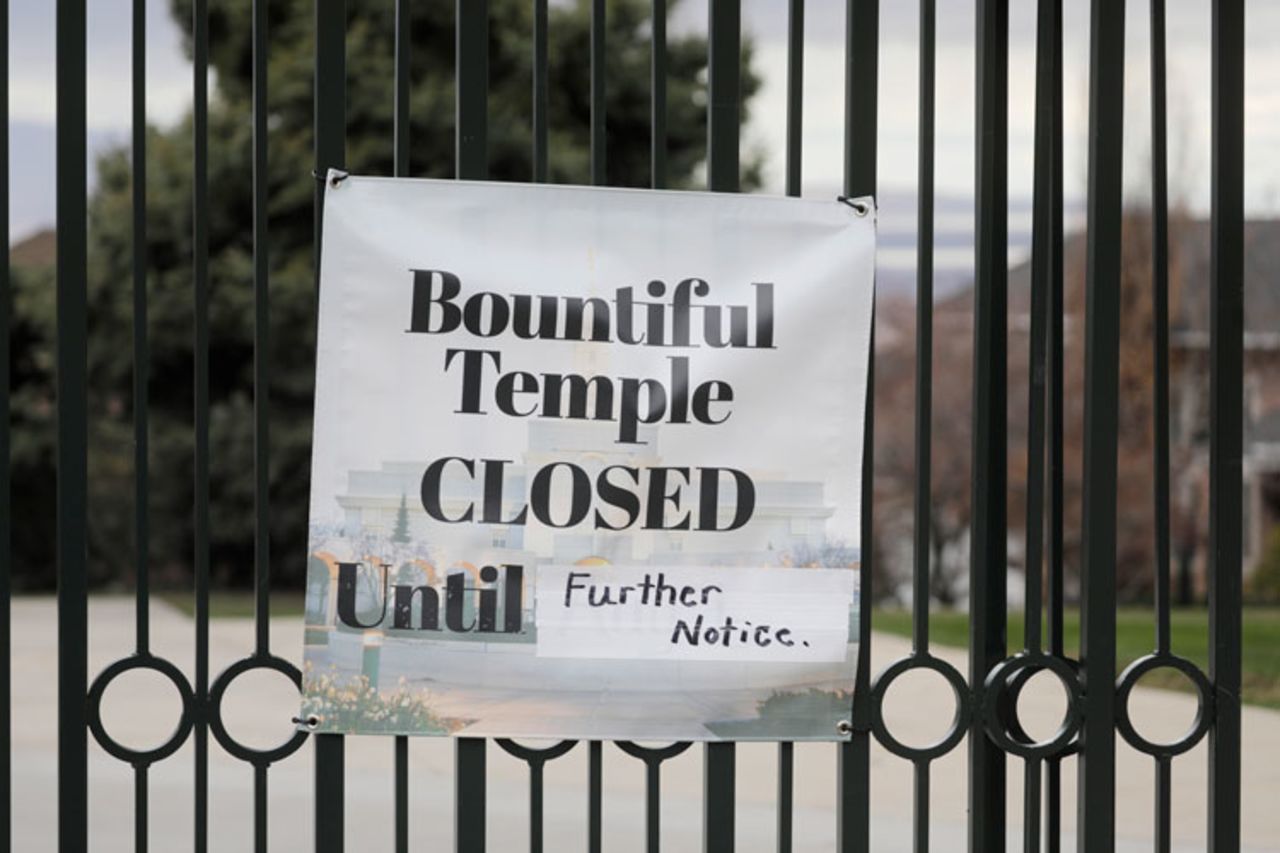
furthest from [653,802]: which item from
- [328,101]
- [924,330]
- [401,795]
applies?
[328,101]

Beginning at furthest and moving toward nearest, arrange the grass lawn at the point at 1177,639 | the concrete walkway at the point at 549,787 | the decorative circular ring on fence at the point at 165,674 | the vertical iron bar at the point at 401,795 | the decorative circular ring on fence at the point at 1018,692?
the grass lawn at the point at 1177,639, the concrete walkway at the point at 549,787, the decorative circular ring on fence at the point at 1018,692, the vertical iron bar at the point at 401,795, the decorative circular ring on fence at the point at 165,674

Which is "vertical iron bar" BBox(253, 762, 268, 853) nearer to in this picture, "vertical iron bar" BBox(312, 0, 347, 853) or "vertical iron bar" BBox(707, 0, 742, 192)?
"vertical iron bar" BBox(312, 0, 347, 853)

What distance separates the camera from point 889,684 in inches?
115

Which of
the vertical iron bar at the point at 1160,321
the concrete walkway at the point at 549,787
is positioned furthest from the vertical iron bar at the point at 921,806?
the concrete walkway at the point at 549,787

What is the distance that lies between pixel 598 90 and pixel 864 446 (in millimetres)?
742

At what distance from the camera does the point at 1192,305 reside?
73.5 feet

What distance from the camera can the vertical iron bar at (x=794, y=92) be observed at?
114 inches

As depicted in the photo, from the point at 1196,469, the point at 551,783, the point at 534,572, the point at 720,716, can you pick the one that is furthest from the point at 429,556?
the point at 1196,469

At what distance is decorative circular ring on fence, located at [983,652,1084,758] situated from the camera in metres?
3.00

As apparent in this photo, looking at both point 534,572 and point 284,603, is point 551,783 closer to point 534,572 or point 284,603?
point 534,572

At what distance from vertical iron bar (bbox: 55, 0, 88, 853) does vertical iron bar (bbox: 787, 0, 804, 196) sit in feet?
3.78

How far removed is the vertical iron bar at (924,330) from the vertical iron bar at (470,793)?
751 mm

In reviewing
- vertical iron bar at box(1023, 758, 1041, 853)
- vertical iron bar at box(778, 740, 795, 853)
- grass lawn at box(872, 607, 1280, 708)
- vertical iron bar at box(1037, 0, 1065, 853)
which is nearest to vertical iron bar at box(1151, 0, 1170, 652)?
vertical iron bar at box(1037, 0, 1065, 853)

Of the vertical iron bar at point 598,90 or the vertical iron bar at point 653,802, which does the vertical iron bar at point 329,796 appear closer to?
the vertical iron bar at point 653,802
